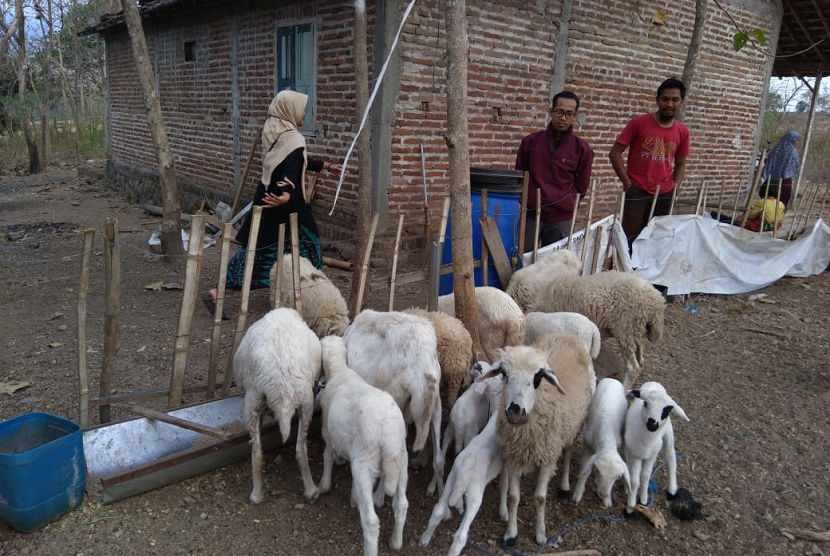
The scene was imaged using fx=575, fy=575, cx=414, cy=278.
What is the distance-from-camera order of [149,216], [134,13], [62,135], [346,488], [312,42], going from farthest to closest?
[62,135] < [149,216] < [312,42] < [134,13] < [346,488]

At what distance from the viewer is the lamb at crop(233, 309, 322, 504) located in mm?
3232

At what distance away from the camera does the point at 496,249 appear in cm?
551

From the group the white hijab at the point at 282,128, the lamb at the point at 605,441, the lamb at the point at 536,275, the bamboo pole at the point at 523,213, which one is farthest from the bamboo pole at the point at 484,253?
the lamb at the point at 605,441

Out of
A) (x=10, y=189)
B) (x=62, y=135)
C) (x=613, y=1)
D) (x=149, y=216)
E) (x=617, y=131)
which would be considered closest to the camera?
(x=613, y=1)

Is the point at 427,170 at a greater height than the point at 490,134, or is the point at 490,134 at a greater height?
the point at 490,134

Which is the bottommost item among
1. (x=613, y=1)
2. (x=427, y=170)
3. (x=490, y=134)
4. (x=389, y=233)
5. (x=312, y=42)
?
(x=389, y=233)

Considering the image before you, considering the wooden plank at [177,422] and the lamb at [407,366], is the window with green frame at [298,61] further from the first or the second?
the wooden plank at [177,422]

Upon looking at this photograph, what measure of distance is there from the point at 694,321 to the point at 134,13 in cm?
724

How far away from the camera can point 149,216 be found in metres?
11.5

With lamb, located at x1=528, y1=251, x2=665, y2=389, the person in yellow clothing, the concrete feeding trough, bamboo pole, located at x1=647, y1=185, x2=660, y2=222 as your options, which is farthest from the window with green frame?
the person in yellow clothing

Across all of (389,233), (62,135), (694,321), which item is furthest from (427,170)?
(62,135)

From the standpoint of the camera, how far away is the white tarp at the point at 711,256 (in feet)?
22.9

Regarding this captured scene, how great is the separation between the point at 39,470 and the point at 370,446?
1609mm

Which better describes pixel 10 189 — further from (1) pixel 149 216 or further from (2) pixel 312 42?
(2) pixel 312 42
